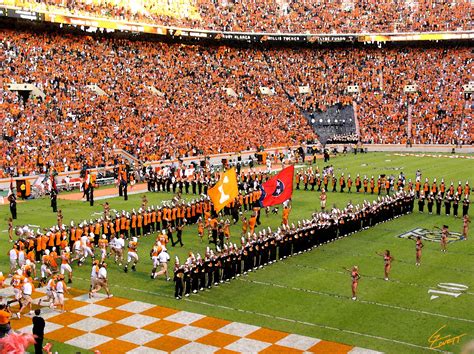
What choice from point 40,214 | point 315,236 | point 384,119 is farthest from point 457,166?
point 40,214

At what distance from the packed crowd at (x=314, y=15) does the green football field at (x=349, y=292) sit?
39116mm

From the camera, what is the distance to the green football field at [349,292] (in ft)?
49.7

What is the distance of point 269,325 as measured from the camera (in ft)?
51.1

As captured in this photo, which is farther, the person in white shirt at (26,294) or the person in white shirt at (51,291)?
the person in white shirt at (51,291)

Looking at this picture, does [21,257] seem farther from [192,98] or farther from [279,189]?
[192,98]

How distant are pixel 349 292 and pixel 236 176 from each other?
11.4 m

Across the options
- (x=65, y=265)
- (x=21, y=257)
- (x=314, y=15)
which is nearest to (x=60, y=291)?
(x=65, y=265)

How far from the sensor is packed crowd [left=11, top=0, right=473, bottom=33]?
62469 mm

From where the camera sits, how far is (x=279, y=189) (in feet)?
75.8

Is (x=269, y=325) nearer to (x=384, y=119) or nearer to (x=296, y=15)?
(x=384, y=119)

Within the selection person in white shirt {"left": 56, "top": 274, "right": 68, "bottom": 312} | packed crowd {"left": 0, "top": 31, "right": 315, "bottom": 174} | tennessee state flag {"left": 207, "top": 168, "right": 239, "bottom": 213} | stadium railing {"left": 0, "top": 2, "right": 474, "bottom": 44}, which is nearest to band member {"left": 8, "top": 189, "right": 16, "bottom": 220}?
packed crowd {"left": 0, "top": 31, "right": 315, "bottom": 174}

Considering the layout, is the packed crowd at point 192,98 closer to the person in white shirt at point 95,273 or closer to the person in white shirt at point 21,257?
the person in white shirt at point 21,257

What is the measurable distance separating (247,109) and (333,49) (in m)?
15.3

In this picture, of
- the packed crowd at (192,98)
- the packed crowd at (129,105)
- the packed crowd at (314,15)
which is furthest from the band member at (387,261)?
the packed crowd at (314,15)
